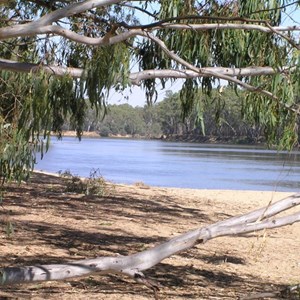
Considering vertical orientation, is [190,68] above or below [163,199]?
above

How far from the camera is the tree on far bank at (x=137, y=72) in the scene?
376cm

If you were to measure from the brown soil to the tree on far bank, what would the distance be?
0.78m

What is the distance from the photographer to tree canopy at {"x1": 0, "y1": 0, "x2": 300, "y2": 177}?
440 centimetres

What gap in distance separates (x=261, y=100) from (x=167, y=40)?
0.80 m

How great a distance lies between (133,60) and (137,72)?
0.56 m

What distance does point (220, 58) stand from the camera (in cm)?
596

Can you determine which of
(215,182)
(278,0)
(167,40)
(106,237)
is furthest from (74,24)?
(215,182)

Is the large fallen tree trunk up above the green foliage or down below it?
above

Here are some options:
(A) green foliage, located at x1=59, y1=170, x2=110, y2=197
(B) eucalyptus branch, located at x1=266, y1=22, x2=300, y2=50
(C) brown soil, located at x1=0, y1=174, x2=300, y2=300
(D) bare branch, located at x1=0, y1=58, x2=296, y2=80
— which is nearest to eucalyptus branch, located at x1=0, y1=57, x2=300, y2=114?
(D) bare branch, located at x1=0, y1=58, x2=296, y2=80

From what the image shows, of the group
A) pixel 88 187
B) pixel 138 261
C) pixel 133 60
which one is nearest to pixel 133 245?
pixel 133 60

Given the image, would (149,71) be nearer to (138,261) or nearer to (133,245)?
(138,261)

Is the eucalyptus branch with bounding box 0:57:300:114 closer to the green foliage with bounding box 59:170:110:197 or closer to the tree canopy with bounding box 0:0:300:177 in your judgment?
the tree canopy with bounding box 0:0:300:177

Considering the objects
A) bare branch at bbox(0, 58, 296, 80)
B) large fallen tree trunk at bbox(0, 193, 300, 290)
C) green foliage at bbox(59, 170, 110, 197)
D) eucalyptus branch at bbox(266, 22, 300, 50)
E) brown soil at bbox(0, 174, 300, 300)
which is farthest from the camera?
green foliage at bbox(59, 170, 110, 197)

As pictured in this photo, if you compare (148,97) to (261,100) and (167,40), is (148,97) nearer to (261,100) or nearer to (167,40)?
(167,40)
